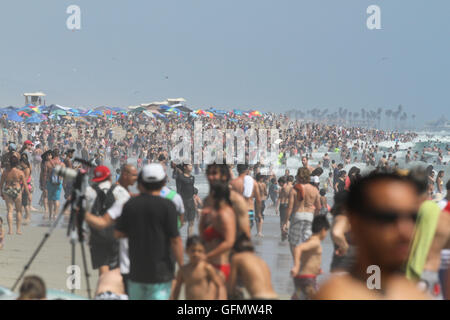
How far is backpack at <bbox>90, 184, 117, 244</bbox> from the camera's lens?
5863 millimetres

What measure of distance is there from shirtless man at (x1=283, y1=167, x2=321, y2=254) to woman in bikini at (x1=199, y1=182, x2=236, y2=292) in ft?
11.0

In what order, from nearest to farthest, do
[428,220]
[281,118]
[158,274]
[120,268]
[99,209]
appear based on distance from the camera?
[428,220] < [158,274] < [120,268] < [99,209] < [281,118]

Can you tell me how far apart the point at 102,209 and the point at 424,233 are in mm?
2785

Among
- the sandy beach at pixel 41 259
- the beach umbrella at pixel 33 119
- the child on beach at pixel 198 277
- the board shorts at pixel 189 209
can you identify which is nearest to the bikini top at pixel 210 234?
the child on beach at pixel 198 277

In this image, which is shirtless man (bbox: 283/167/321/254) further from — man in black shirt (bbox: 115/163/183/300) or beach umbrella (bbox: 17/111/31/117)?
beach umbrella (bbox: 17/111/31/117)

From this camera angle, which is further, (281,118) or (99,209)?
(281,118)

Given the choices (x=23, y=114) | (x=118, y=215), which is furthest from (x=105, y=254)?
(x=23, y=114)

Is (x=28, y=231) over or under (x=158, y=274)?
under

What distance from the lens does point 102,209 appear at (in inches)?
240

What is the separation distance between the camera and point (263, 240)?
13078mm
